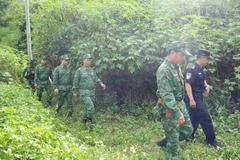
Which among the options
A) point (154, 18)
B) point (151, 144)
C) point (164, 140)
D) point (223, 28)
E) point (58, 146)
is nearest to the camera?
point (58, 146)

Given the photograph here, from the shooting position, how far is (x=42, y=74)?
1032 centimetres

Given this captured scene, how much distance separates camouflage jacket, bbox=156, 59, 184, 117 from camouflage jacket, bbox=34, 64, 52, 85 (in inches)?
242

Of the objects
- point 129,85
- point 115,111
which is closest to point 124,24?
point 129,85

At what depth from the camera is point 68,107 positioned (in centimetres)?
898

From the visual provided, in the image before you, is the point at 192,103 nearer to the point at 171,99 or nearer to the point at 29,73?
the point at 171,99

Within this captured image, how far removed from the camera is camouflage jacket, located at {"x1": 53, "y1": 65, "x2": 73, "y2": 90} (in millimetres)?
9016

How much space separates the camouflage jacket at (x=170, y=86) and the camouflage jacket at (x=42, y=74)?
6151 millimetres

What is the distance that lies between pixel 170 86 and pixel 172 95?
17cm

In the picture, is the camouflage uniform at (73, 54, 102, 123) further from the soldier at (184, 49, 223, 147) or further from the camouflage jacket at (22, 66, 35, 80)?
the camouflage jacket at (22, 66, 35, 80)

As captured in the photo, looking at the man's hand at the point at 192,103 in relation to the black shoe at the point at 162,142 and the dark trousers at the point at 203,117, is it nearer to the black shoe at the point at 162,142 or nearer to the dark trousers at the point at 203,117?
the dark trousers at the point at 203,117

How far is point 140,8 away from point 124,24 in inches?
32.4

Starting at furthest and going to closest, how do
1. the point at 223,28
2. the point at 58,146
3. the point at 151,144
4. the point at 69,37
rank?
the point at 69,37 → the point at 223,28 → the point at 151,144 → the point at 58,146

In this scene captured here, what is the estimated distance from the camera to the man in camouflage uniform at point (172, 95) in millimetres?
4812

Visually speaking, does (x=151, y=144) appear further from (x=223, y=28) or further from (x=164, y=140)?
(x=223, y=28)
